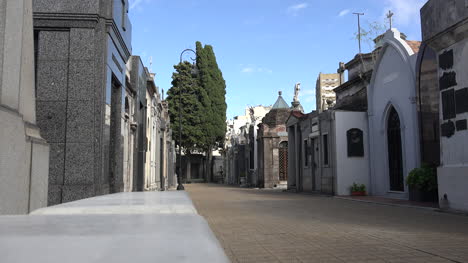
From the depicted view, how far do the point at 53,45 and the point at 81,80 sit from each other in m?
0.94

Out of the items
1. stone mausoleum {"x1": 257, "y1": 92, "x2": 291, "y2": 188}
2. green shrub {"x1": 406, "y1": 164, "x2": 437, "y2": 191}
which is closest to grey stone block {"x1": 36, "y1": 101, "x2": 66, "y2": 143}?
green shrub {"x1": 406, "y1": 164, "x2": 437, "y2": 191}

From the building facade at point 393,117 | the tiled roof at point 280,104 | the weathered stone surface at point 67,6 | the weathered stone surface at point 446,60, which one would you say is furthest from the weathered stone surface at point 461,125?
the tiled roof at point 280,104

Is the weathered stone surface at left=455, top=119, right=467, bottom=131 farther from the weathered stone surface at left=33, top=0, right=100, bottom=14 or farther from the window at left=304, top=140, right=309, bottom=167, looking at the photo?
the window at left=304, top=140, right=309, bottom=167

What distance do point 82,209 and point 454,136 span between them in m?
8.17

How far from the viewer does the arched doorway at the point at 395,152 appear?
14.2m

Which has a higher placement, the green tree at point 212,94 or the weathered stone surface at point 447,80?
the green tree at point 212,94

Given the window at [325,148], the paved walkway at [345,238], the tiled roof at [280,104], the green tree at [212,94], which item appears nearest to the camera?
the paved walkway at [345,238]

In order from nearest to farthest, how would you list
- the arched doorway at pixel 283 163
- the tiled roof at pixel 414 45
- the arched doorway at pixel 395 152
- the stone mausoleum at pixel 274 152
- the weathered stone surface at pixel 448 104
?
the weathered stone surface at pixel 448 104
the tiled roof at pixel 414 45
the arched doorway at pixel 395 152
the stone mausoleum at pixel 274 152
the arched doorway at pixel 283 163

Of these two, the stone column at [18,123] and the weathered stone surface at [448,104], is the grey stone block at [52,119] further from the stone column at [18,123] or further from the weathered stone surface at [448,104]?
the weathered stone surface at [448,104]

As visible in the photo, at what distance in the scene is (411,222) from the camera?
7410 millimetres

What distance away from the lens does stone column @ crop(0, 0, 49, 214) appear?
346cm

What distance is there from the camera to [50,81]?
7.70m

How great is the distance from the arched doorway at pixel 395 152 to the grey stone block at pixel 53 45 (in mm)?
11547

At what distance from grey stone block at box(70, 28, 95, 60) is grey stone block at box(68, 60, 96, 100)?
127 mm
